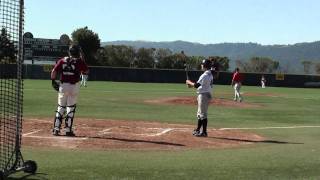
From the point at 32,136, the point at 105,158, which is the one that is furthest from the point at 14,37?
the point at 32,136

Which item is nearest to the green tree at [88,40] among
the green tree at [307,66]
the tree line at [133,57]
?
the tree line at [133,57]

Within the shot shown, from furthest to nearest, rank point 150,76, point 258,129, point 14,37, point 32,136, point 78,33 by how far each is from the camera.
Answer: point 78,33 < point 150,76 < point 258,129 < point 32,136 < point 14,37

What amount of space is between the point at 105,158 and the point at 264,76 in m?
61.7

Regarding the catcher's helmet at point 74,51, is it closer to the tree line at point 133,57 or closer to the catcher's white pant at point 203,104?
the catcher's white pant at point 203,104

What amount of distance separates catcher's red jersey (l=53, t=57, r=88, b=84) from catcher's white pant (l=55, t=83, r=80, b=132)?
0.13m

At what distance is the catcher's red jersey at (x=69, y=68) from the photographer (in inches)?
512

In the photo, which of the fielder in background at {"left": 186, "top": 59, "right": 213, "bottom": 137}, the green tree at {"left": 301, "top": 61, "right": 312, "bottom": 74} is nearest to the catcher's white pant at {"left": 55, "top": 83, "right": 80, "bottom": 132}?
the fielder in background at {"left": 186, "top": 59, "right": 213, "bottom": 137}

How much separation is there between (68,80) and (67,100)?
0.48m

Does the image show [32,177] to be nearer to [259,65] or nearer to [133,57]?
[133,57]

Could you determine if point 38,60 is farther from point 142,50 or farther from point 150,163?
point 150,163

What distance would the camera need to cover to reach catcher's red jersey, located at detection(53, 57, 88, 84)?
42.7 feet

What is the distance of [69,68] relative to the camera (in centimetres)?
1302

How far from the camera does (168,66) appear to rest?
343 ft

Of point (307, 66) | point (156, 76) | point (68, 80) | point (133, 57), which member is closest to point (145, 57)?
point (133, 57)
